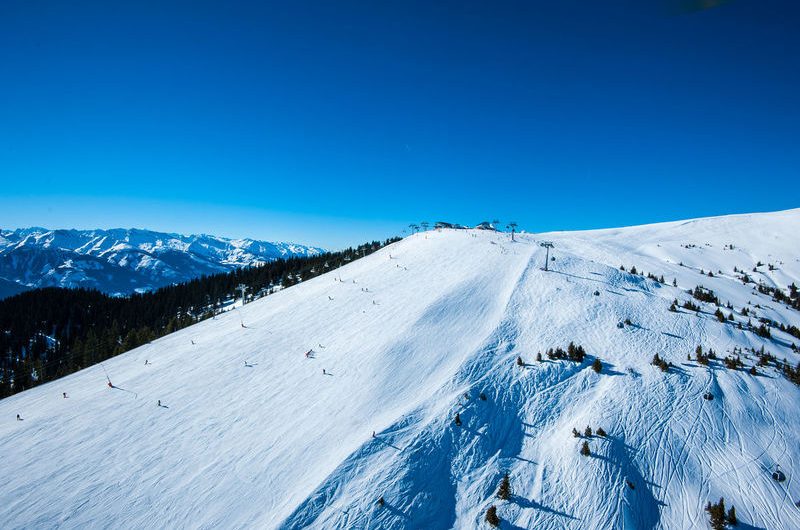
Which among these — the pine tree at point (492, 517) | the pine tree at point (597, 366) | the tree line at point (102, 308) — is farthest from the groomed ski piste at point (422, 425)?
the tree line at point (102, 308)

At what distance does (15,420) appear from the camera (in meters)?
21.0

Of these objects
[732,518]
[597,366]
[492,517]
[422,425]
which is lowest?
[492,517]

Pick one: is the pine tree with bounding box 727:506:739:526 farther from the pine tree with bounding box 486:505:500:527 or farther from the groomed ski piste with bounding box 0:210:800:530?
the pine tree with bounding box 486:505:500:527

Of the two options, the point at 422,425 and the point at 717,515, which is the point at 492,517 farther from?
the point at 717,515

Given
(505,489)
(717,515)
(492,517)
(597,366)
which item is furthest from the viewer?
(597,366)

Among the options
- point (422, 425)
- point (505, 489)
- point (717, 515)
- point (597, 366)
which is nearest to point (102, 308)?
point (422, 425)

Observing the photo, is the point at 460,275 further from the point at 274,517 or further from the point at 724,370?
the point at 274,517

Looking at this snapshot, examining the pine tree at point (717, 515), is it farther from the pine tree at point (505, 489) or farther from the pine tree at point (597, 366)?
the pine tree at point (597, 366)

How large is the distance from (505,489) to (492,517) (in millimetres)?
1208

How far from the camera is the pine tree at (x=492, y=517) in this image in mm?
12820

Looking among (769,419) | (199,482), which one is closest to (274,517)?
(199,482)

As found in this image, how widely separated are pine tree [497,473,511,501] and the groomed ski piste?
0.96 ft

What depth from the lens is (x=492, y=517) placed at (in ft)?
42.3

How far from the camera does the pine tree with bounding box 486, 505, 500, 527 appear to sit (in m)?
12.8
